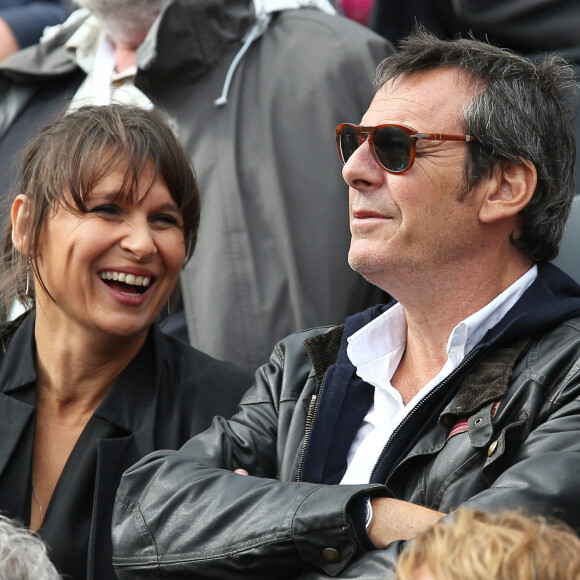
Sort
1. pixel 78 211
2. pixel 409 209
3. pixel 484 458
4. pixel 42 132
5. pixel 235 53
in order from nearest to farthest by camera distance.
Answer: pixel 484 458, pixel 409 209, pixel 78 211, pixel 42 132, pixel 235 53

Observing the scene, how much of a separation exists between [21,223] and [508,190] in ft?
4.89

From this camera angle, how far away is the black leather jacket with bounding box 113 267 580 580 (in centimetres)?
211

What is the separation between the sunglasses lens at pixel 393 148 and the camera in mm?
2633

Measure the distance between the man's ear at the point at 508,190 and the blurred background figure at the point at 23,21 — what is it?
300 cm

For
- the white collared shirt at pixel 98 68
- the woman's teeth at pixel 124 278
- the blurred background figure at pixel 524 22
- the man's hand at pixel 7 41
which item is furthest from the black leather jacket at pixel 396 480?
the man's hand at pixel 7 41

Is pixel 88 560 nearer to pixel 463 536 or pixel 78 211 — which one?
pixel 78 211

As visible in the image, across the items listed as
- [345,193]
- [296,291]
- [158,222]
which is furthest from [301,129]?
[158,222]

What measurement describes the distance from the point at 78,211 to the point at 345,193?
1072mm

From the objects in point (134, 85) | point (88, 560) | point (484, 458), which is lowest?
point (88, 560)

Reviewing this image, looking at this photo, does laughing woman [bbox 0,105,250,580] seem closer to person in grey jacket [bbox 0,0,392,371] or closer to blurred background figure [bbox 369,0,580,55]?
person in grey jacket [bbox 0,0,392,371]

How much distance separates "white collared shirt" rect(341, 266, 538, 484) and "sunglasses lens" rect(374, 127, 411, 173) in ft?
1.29

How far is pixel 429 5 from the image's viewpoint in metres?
4.11

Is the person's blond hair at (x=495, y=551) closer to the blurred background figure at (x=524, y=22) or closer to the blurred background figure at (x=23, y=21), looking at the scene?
the blurred background figure at (x=524, y=22)

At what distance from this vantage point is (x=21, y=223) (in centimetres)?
329
